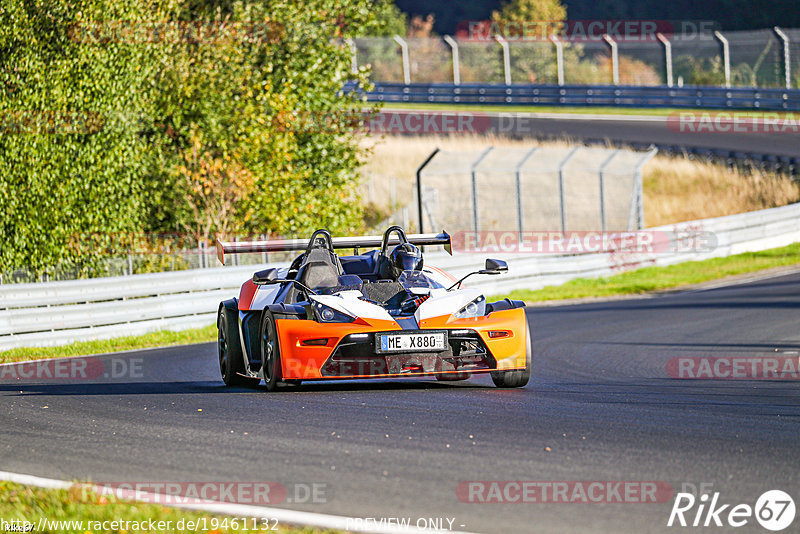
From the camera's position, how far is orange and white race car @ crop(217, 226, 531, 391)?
9438 mm

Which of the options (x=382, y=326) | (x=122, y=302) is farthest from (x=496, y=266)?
(x=122, y=302)

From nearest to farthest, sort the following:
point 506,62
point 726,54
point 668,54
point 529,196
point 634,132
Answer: point 529,196 < point 634,132 < point 726,54 < point 668,54 < point 506,62

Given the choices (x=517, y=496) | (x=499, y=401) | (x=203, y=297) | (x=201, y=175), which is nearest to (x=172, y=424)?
(x=499, y=401)

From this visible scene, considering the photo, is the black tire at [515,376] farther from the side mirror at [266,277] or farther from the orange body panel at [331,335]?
the side mirror at [266,277]

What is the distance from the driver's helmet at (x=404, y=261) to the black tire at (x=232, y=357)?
1.76 m

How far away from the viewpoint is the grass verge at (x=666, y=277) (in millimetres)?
24766

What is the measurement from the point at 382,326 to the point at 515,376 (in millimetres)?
1383

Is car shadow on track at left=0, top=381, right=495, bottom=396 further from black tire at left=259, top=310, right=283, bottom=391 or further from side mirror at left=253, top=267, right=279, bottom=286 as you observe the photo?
side mirror at left=253, top=267, right=279, bottom=286

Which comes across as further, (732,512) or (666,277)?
(666,277)

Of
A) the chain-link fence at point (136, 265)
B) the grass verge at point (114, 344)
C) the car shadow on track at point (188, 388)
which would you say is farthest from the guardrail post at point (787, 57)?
the car shadow on track at point (188, 388)

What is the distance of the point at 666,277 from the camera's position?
27.3 m

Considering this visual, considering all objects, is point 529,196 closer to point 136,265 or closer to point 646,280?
point 646,280

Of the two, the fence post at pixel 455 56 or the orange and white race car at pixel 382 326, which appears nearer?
the orange and white race car at pixel 382 326

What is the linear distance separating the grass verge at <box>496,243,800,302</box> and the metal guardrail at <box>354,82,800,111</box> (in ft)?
38.0
